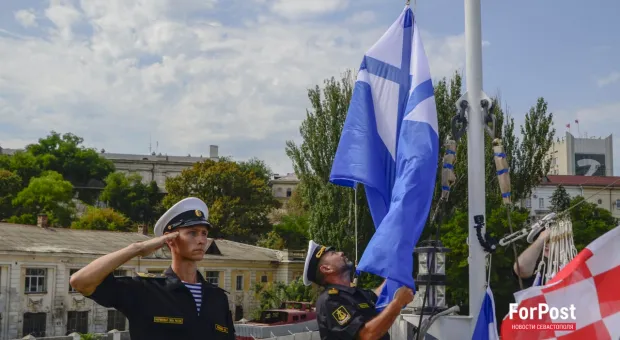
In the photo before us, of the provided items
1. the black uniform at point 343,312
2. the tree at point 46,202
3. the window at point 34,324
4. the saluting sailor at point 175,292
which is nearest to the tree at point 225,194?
the tree at point 46,202

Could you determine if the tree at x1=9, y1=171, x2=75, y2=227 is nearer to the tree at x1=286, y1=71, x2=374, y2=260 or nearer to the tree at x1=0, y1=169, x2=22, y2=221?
the tree at x1=0, y1=169, x2=22, y2=221

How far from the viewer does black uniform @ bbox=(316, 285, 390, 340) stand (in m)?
4.91

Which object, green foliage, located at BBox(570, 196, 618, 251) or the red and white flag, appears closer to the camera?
the red and white flag

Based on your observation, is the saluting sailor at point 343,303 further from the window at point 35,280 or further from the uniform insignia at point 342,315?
the window at point 35,280

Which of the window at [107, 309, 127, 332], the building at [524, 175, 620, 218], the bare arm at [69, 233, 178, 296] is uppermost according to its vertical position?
the building at [524, 175, 620, 218]

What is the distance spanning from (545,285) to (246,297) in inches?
1562

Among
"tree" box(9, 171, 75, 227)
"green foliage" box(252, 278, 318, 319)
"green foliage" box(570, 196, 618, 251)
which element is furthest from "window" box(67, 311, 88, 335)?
"tree" box(9, 171, 75, 227)

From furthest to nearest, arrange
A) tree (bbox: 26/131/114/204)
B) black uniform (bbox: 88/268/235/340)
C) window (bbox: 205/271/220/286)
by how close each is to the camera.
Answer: tree (bbox: 26/131/114/204) < window (bbox: 205/271/220/286) < black uniform (bbox: 88/268/235/340)

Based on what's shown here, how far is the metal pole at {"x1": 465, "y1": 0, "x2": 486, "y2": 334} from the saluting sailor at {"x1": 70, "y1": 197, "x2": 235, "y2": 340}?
2522 millimetres

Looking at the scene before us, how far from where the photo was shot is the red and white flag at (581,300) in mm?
5695

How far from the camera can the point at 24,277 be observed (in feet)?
110

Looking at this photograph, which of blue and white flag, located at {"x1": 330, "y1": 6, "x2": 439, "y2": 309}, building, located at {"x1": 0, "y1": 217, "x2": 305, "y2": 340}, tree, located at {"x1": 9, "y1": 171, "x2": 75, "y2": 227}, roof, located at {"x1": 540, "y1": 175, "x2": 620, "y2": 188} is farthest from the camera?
roof, located at {"x1": 540, "y1": 175, "x2": 620, "y2": 188}

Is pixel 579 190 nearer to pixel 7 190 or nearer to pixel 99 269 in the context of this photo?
pixel 7 190

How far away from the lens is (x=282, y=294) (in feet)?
135
